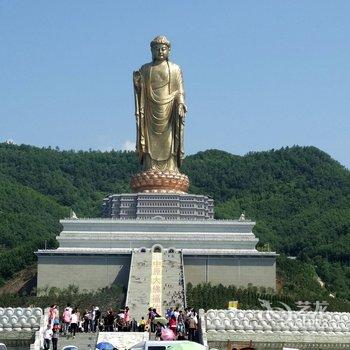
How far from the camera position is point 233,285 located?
3158 cm

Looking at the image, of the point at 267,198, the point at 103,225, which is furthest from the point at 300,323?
the point at 267,198

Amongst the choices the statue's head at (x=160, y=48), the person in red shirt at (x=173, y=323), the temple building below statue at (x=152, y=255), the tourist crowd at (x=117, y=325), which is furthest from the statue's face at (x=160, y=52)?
the person in red shirt at (x=173, y=323)

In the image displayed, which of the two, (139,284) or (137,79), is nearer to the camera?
(139,284)

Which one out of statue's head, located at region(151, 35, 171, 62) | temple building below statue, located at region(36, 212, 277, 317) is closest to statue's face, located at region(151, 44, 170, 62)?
statue's head, located at region(151, 35, 171, 62)

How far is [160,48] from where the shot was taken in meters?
36.5

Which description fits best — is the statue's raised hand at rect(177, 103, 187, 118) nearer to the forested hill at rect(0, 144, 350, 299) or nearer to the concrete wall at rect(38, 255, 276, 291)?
the concrete wall at rect(38, 255, 276, 291)

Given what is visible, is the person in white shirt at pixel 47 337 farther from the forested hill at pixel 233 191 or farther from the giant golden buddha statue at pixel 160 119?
the forested hill at pixel 233 191

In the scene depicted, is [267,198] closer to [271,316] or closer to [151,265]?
[151,265]

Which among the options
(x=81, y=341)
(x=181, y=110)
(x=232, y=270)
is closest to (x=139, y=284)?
(x=232, y=270)

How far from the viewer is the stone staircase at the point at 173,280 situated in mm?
27812

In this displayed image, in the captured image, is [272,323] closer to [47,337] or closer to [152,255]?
[47,337]

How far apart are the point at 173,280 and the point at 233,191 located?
4944 centimetres

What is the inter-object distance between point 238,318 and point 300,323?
1.12 meters

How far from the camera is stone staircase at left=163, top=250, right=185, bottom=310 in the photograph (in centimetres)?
2781
